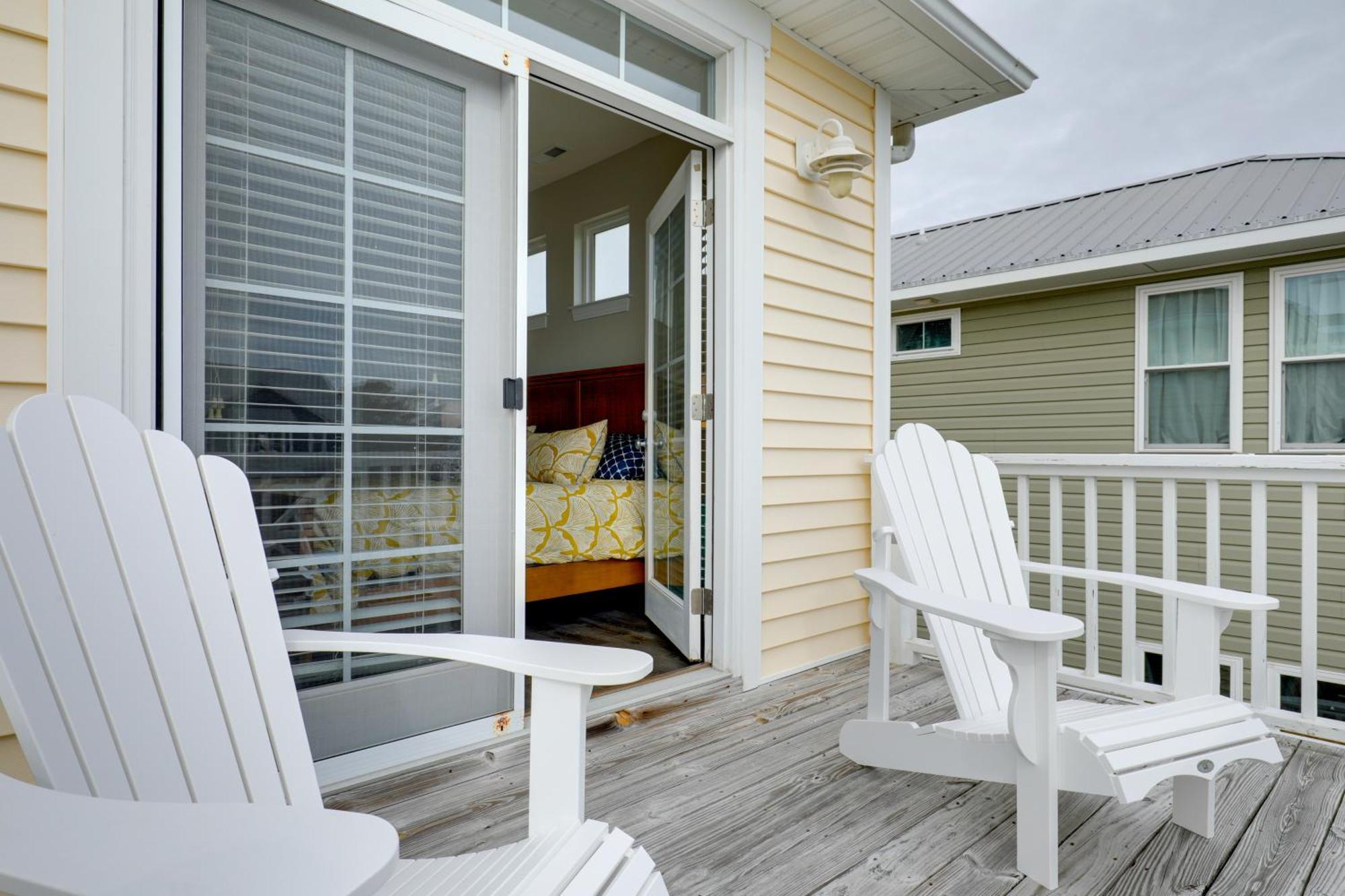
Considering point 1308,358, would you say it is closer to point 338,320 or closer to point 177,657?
point 338,320

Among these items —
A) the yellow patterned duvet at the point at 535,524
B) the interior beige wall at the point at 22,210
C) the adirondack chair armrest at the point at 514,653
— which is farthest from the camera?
the yellow patterned duvet at the point at 535,524

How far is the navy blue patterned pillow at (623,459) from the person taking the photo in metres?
4.01

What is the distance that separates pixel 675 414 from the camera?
3.34 meters

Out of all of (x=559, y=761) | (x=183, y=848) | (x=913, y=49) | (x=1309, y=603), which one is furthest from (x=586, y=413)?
(x=183, y=848)

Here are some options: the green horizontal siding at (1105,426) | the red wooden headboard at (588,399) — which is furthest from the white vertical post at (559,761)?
the green horizontal siding at (1105,426)

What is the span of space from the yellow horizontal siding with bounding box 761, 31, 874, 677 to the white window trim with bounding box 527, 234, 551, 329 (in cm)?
269

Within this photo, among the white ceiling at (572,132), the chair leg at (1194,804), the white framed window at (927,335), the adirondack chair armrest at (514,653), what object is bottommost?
the chair leg at (1194,804)

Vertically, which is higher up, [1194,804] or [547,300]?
[547,300]

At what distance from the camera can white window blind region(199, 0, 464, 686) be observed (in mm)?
1822

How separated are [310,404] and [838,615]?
2486 mm

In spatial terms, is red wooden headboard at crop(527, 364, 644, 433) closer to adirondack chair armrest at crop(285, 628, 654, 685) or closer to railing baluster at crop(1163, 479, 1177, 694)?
railing baluster at crop(1163, 479, 1177, 694)

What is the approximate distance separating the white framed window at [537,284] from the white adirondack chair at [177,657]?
4.39 meters

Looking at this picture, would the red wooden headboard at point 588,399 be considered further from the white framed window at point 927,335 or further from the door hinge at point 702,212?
the white framed window at point 927,335

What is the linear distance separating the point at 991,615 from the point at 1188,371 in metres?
5.68
